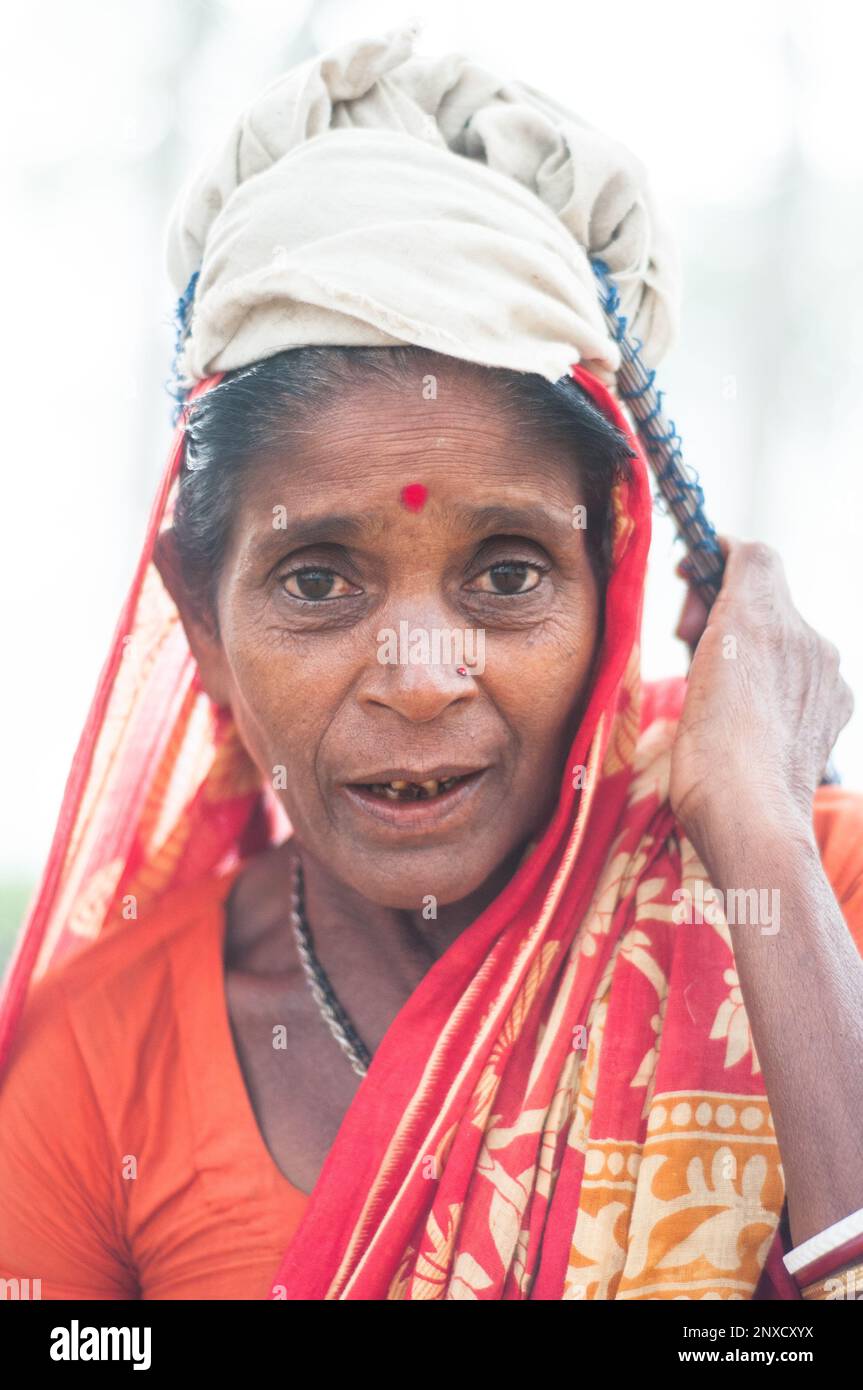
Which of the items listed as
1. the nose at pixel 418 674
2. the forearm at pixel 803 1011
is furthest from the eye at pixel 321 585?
the forearm at pixel 803 1011

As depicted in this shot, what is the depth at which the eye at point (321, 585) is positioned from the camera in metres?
2.07

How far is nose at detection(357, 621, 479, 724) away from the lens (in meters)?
1.92

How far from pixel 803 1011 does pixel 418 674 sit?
72cm

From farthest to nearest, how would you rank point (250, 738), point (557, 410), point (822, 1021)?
point (250, 738) < point (557, 410) < point (822, 1021)

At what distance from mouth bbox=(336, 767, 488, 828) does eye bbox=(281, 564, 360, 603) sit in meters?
0.30

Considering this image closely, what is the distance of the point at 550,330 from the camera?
2.00 metres

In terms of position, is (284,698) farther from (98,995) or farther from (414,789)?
(98,995)

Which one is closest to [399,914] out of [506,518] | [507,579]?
[507,579]

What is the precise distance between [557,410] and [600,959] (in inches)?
33.7

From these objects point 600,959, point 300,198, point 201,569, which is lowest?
point 600,959

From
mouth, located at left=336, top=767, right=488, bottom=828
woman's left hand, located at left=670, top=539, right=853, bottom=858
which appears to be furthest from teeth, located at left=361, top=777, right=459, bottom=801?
woman's left hand, located at left=670, top=539, right=853, bottom=858

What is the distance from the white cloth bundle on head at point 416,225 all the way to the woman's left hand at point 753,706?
1.46ft
